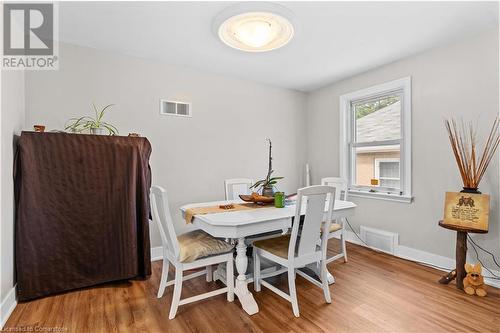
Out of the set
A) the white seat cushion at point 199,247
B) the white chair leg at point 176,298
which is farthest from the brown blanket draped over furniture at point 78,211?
the white chair leg at point 176,298

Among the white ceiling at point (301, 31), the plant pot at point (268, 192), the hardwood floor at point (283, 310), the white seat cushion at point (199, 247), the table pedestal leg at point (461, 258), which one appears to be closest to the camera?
the hardwood floor at point (283, 310)

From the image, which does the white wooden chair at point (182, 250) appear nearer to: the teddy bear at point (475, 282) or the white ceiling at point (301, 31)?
the white ceiling at point (301, 31)

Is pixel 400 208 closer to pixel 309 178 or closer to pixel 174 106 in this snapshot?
pixel 309 178

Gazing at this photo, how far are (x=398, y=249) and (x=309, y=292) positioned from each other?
155 cm

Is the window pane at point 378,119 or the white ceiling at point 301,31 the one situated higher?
the white ceiling at point 301,31

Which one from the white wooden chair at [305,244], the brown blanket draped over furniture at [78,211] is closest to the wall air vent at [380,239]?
the white wooden chair at [305,244]

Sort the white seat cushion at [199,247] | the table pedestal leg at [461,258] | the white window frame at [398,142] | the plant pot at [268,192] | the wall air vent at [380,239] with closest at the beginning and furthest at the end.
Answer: the white seat cushion at [199,247] → the table pedestal leg at [461,258] → the plant pot at [268,192] → the white window frame at [398,142] → the wall air vent at [380,239]

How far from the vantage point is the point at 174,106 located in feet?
10.6

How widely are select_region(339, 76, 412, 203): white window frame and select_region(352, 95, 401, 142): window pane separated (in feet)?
0.28

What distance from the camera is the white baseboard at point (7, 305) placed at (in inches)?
70.4

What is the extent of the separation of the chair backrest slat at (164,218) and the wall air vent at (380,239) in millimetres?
2645

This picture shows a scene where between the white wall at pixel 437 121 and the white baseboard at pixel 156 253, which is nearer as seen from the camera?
the white wall at pixel 437 121

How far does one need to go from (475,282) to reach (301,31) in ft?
8.97

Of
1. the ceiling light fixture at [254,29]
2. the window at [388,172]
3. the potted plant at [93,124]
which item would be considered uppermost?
the ceiling light fixture at [254,29]
